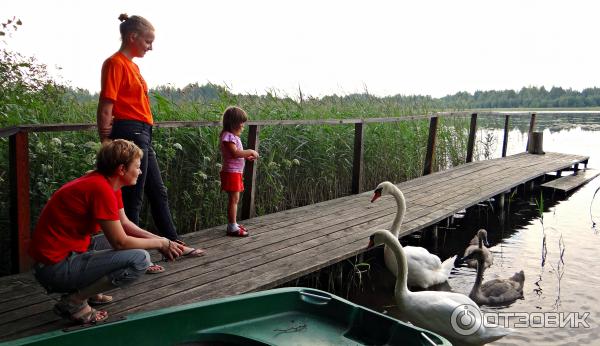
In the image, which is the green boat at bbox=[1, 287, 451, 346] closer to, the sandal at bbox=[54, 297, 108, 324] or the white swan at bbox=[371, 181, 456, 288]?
the sandal at bbox=[54, 297, 108, 324]

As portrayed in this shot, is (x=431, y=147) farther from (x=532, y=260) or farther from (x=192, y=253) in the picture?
(x=192, y=253)

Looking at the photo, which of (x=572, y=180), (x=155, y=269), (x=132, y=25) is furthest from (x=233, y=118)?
(x=572, y=180)

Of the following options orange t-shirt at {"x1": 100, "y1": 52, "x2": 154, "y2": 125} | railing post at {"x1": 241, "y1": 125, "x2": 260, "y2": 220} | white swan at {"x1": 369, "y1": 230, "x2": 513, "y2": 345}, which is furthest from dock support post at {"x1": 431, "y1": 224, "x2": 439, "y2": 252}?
orange t-shirt at {"x1": 100, "y1": 52, "x2": 154, "y2": 125}

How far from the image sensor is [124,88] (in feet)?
12.2

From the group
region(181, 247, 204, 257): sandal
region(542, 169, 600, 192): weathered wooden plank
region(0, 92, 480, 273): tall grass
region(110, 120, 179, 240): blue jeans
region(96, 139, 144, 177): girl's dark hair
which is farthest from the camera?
region(542, 169, 600, 192): weathered wooden plank

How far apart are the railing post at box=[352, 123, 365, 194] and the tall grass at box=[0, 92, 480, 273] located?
0.92 ft

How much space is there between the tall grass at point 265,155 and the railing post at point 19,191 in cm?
61

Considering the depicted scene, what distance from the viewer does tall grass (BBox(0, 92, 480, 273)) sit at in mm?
4605

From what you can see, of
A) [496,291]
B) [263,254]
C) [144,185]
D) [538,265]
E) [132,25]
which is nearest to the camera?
[132,25]

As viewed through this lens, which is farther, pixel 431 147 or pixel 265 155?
pixel 431 147

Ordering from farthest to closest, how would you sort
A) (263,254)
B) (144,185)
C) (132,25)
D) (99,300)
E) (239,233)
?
(239,233) < (263,254) < (144,185) < (132,25) < (99,300)

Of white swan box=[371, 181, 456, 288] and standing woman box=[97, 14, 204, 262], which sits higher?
standing woman box=[97, 14, 204, 262]

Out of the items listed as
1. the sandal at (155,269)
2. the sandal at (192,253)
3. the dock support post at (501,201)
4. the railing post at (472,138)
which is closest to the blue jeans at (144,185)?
the sandal at (192,253)

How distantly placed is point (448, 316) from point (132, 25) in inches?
116
